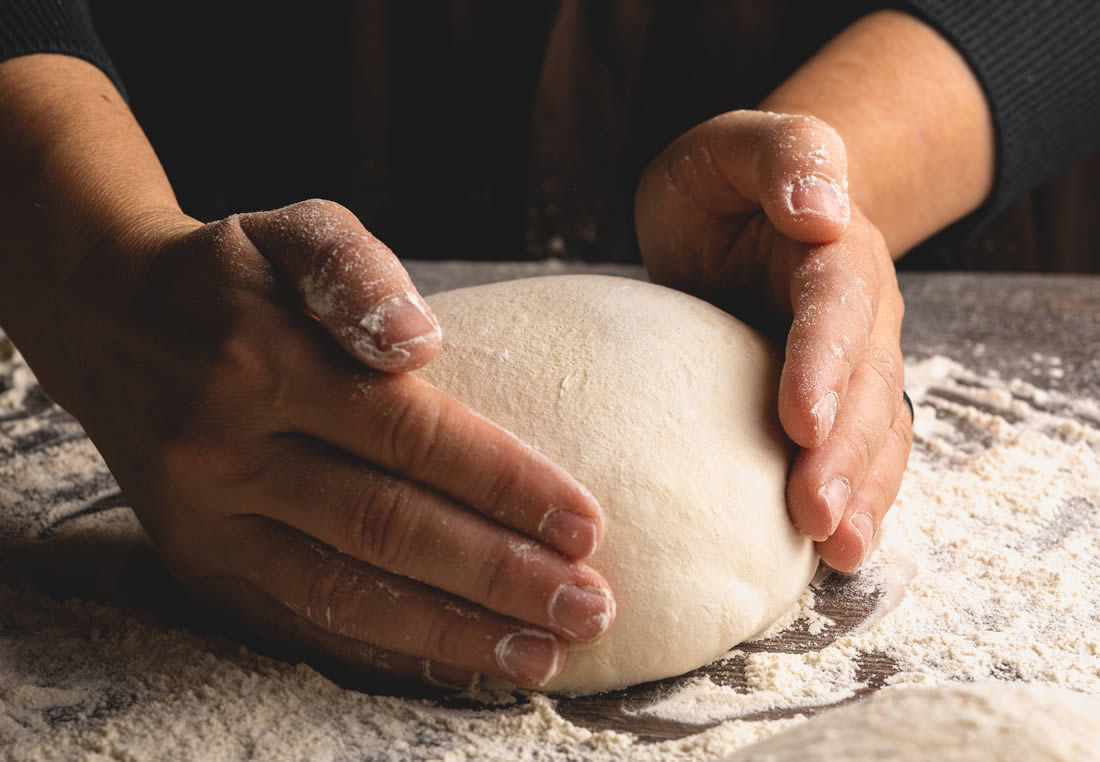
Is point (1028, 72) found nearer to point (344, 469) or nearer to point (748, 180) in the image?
point (748, 180)

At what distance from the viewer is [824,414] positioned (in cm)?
85

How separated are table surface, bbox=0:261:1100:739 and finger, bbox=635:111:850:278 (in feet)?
1.32

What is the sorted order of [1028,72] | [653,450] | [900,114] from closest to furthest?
[653,450] < [900,114] < [1028,72]

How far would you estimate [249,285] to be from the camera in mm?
750

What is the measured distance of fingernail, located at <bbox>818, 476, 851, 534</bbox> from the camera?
0.86m

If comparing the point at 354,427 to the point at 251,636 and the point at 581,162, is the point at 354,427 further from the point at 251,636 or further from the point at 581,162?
the point at 581,162

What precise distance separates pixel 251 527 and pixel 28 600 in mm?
333

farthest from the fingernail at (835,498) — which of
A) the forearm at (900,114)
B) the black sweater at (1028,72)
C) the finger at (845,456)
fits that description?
the black sweater at (1028,72)

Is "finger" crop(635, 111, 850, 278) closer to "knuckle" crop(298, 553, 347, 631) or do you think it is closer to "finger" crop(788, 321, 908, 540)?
"finger" crop(788, 321, 908, 540)

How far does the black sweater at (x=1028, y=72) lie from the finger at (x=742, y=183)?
68cm

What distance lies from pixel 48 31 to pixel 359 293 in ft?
2.58

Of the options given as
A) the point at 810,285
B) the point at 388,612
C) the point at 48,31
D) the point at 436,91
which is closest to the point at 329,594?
the point at 388,612

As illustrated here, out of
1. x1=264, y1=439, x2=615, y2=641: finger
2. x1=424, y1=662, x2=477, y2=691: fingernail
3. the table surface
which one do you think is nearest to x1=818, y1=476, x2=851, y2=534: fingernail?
the table surface

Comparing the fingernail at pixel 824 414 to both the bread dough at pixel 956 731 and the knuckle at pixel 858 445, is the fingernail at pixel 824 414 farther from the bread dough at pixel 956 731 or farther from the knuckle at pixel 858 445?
the bread dough at pixel 956 731
